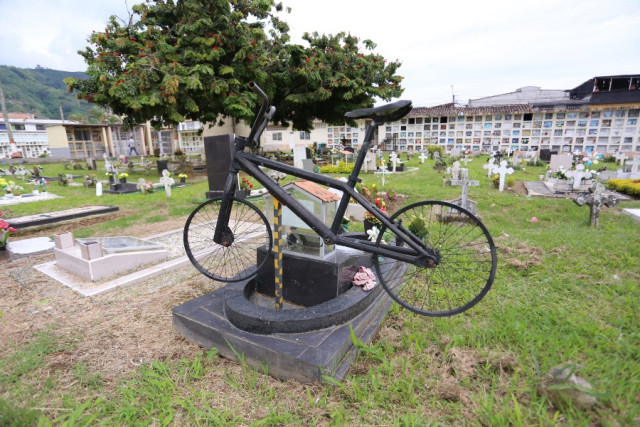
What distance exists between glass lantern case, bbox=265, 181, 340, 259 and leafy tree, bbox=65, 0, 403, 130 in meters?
10.2

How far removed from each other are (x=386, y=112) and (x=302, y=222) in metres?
1.34

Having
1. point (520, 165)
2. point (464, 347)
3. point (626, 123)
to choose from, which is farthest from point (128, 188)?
point (626, 123)

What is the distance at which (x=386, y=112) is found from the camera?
7.78 feet

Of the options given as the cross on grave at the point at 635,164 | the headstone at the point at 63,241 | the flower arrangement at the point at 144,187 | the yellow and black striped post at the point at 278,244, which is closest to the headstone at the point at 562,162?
the cross on grave at the point at 635,164

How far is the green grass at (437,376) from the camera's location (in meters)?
1.88

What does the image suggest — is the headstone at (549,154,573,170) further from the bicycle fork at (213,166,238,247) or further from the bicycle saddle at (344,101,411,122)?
the bicycle fork at (213,166,238,247)

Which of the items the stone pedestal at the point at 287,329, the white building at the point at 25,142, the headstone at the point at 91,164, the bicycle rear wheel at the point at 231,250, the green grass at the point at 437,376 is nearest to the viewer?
the green grass at the point at 437,376

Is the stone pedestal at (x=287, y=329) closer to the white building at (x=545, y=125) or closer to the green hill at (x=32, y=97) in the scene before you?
the white building at (x=545, y=125)

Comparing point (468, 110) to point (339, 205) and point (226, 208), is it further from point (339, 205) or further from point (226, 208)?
point (226, 208)

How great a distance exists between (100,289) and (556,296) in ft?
15.8

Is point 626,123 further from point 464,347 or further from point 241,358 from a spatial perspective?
point 241,358

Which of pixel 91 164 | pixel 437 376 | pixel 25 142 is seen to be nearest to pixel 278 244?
pixel 437 376

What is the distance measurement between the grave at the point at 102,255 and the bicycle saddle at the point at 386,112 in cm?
368

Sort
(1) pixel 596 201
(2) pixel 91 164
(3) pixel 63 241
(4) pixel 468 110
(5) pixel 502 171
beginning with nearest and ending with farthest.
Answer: (3) pixel 63 241 → (1) pixel 596 201 → (5) pixel 502 171 → (2) pixel 91 164 → (4) pixel 468 110
